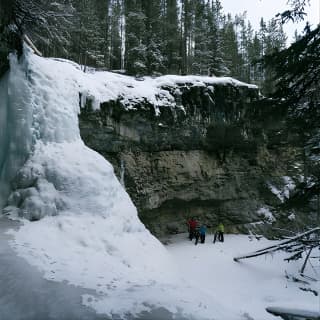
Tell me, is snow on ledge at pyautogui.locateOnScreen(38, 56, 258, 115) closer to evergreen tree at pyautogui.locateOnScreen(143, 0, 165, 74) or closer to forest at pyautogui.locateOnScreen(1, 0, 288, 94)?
forest at pyautogui.locateOnScreen(1, 0, 288, 94)

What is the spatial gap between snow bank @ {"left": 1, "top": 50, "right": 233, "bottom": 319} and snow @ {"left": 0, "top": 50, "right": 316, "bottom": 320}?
23 millimetres

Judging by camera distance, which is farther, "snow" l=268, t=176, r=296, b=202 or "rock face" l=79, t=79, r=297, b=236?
"snow" l=268, t=176, r=296, b=202

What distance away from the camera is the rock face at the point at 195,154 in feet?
41.3

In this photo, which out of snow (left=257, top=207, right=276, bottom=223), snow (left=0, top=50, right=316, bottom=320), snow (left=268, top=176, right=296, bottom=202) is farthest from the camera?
snow (left=268, top=176, right=296, bottom=202)

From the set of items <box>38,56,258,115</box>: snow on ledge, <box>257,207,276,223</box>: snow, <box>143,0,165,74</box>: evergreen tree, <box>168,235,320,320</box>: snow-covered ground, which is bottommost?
<box>168,235,320,320</box>: snow-covered ground

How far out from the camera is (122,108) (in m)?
12.1

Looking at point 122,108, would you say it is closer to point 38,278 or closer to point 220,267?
point 220,267

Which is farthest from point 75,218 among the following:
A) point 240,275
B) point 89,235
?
point 240,275

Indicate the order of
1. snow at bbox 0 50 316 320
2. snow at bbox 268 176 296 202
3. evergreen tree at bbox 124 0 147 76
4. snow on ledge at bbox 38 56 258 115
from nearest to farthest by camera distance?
snow at bbox 0 50 316 320, snow on ledge at bbox 38 56 258 115, snow at bbox 268 176 296 202, evergreen tree at bbox 124 0 147 76

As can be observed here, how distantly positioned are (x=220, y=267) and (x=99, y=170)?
577 cm

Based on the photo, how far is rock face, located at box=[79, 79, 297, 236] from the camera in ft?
41.3

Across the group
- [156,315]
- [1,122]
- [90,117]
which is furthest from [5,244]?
[90,117]

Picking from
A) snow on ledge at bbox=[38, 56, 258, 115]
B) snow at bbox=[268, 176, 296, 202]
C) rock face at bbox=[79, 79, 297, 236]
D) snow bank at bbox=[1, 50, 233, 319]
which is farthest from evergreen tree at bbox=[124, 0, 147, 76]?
snow at bbox=[268, 176, 296, 202]

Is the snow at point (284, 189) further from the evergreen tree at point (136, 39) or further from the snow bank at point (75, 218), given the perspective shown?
the evergreen tree at point (136, 39)
